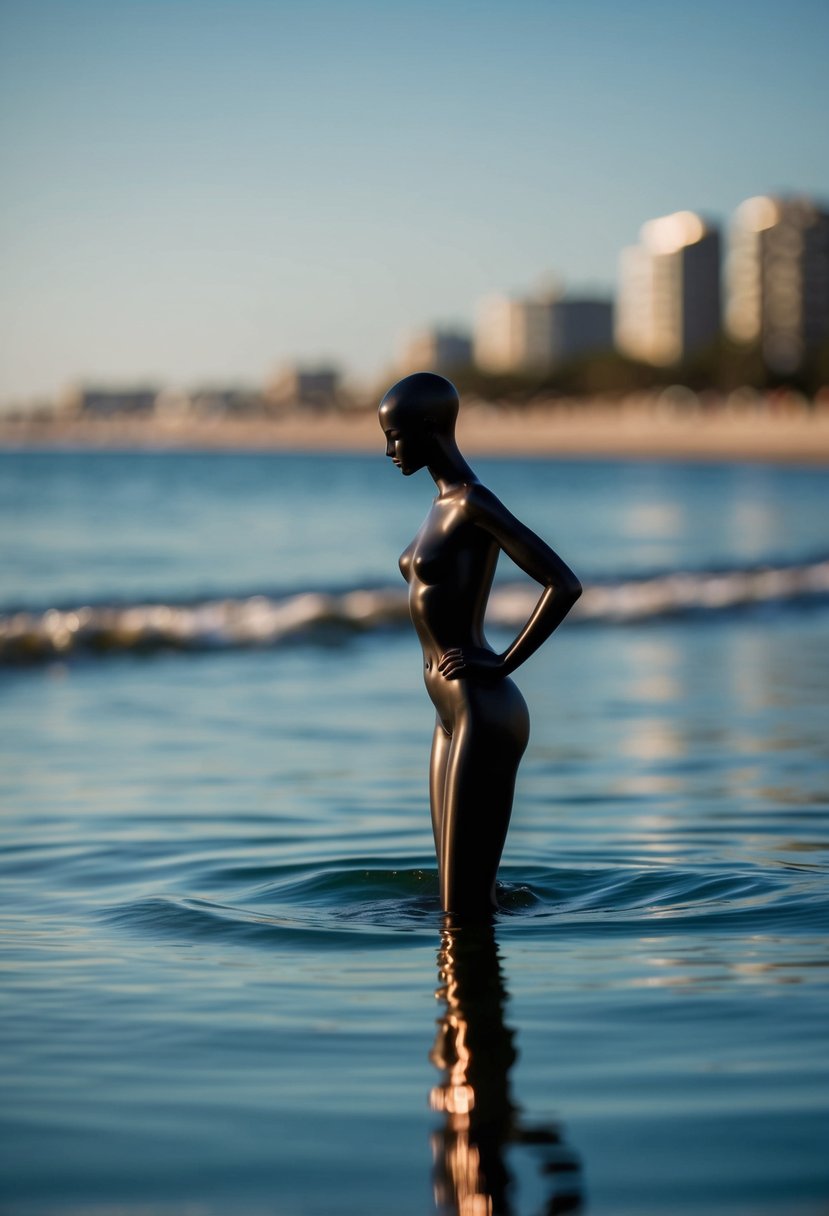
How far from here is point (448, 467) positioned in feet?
20.1

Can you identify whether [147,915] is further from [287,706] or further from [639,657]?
[639,657]

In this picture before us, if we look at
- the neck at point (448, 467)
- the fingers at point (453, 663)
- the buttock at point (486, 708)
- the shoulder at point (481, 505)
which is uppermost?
the neck at point (448, 467)

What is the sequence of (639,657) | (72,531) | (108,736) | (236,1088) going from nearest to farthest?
1. (236,1088)
2. (108,736)
3. (639,657)
4. (72,531)

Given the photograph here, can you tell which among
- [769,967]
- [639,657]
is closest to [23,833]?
[769,967]

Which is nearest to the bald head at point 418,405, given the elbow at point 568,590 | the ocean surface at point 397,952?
the elbow at point 568,590

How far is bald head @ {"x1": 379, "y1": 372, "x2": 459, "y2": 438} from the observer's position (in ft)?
19.8

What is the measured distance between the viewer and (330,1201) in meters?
3.90

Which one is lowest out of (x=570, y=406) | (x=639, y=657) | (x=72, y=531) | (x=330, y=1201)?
(x=330, y=1201)

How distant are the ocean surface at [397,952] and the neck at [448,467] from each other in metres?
1.48

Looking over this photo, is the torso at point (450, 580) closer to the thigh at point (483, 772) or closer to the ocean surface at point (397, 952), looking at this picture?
the thigh at point (483, 772)

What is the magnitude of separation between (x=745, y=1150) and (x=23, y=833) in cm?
Result: 524

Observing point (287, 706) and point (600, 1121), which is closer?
point (600, 1121)

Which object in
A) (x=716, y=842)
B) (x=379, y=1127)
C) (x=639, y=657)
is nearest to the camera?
(x=379, y=1127)

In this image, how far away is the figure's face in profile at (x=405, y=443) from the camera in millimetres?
6043
